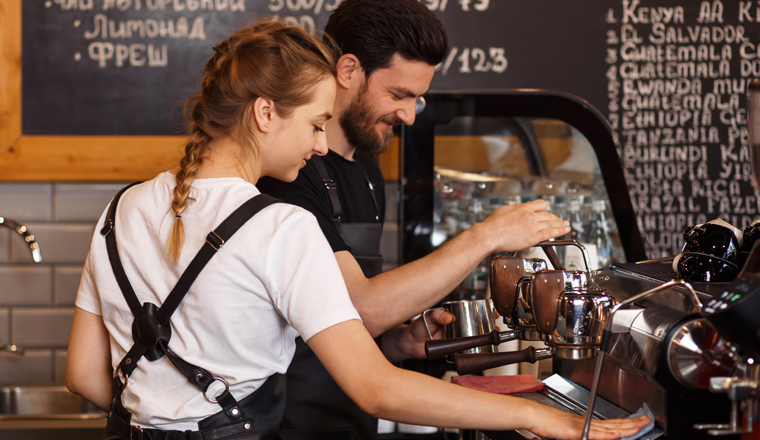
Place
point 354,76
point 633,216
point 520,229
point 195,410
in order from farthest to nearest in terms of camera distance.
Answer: point 633,216 < point 354,76 < point 520,229 < point 195,410

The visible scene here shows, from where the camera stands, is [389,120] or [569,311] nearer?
[569,311]

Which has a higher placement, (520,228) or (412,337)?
(520,228)

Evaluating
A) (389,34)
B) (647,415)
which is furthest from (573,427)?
(389,34)

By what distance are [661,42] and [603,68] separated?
A: 7.9 inches

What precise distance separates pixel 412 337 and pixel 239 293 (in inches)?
25.4

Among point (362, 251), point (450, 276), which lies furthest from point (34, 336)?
point (450, 276)

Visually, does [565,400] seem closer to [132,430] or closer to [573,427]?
[573,427]

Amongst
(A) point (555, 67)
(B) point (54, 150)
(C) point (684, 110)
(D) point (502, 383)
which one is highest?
A: (A) point (555, 67)

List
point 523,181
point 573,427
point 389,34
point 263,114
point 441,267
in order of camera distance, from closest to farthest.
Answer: point 573,427, point 263,114, point 441,267, point 389,34, point 523,181

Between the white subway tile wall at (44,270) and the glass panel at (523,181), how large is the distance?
99cm

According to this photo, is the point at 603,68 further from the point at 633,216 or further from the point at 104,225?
the point at 104,225

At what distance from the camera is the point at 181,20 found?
1.94 m

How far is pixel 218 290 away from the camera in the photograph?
2.60ft

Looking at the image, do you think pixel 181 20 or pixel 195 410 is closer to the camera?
pixel 195 410
